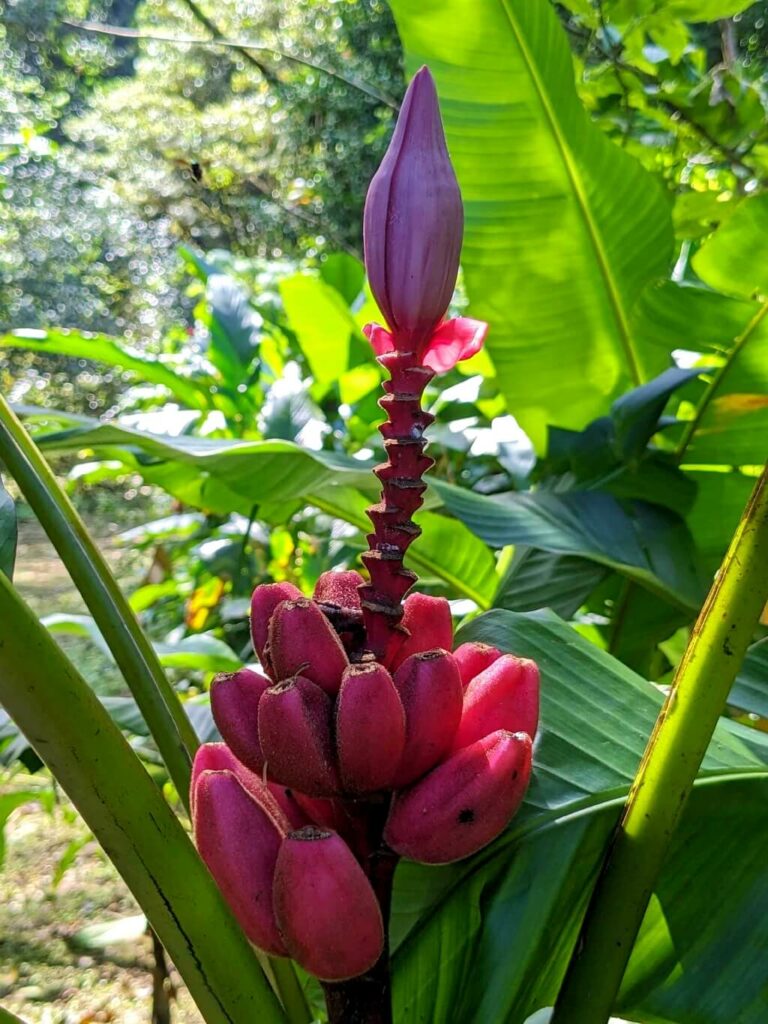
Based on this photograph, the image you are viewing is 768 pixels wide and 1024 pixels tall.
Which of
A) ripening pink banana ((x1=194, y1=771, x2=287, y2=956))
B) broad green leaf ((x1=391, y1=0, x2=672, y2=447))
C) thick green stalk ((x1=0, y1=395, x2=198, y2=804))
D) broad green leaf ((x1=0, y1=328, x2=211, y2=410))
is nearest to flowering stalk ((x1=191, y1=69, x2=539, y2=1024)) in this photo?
ripening pink banana ((x1=194, y1=771, x2=287, y2=956))

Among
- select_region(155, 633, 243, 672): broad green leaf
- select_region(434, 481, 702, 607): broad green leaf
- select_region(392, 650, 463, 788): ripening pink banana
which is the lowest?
select_region(155, 633, 243, 672): broad green leaf

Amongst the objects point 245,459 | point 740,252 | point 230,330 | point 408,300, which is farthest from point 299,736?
point 230,330

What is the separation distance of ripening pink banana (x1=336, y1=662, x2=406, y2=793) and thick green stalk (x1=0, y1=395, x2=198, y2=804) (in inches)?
6.0

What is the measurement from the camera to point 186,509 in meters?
2.75

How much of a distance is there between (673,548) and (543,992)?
36 centimetres

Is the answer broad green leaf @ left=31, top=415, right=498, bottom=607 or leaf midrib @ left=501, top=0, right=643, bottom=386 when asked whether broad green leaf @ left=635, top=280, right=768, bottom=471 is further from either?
broad green leaf @ left=31, top=415, right=498, bottom=607

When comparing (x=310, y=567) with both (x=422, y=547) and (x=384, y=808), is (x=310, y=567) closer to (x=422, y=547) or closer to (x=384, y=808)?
(x=422, y=547)

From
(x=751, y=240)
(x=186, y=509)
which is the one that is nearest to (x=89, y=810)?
(x=751, y=240)

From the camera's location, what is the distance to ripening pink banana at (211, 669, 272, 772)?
0.88 feet

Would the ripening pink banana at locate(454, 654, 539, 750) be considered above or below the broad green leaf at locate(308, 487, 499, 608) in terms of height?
above

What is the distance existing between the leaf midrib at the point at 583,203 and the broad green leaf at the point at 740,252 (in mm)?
80

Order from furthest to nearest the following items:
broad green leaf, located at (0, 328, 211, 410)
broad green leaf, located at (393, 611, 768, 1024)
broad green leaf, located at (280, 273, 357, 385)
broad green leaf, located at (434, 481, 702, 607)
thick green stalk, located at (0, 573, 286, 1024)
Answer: broad green leaf, located at (280, 273, 357, 385), broad green leaf, located at (0, 328, 211, 410), broad green leaf, located at (434, 481, 702, 607), broad green leaf, located at (393, 611, 768, 1024), thick green stalk, located at (0, 573, 286, 1024)

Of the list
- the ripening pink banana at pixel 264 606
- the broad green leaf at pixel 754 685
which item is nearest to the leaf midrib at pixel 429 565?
the broad green leaf at pixel 754 685

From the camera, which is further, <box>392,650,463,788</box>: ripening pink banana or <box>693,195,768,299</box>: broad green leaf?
<box>693,195,768,299</box>: broad green leaf
